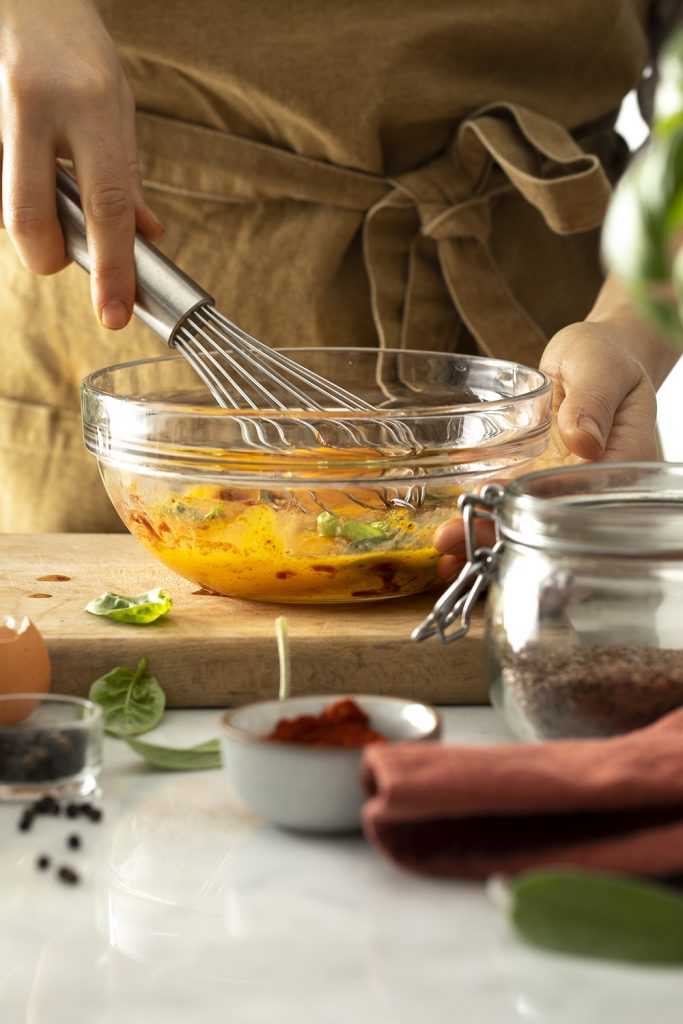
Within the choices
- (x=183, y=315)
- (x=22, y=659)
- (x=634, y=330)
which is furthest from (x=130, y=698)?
(x=634, y=330)

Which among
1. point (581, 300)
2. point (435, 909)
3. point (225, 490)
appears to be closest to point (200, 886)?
point (435, 909)

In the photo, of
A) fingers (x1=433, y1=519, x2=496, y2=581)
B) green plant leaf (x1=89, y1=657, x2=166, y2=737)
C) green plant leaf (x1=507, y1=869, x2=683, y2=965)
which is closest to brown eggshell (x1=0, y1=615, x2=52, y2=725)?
green plant leaf (x1=89, y1=657, x2=166, y2=737)

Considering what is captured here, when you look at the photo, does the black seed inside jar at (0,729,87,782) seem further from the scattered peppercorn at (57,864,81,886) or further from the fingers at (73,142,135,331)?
the fingers at (73,142,135,331)

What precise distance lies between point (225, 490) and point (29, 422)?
580 millimetres

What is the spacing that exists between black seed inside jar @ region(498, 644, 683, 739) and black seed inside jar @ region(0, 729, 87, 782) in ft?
0.79

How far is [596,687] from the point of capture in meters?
0.69

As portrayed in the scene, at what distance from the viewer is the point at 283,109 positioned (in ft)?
4.12

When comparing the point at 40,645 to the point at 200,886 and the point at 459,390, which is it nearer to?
the point at 200,886

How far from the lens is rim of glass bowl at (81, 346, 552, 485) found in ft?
2.97

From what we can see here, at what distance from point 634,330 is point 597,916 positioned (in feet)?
2.70

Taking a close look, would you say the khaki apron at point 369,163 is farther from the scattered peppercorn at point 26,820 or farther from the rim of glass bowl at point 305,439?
the scattered peppercorn at point 26,820

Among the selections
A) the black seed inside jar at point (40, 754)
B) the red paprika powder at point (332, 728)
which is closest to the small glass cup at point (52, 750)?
the black seed inside jar at point (40, 754)

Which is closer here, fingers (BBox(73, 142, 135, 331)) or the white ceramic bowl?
the white ceramic bowl

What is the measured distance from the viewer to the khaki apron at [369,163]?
124cm
